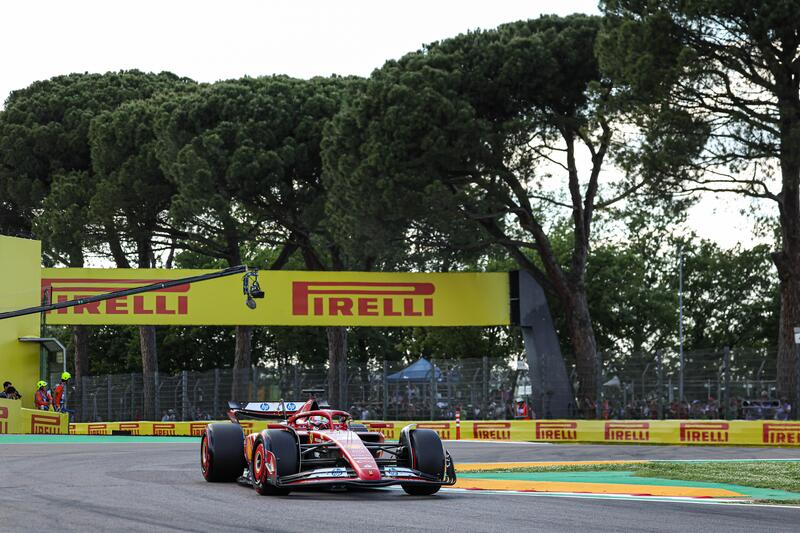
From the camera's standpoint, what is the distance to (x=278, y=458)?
39.4 ft

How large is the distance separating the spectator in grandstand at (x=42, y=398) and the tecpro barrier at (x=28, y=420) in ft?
4.81

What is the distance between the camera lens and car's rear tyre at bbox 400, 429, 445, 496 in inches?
490

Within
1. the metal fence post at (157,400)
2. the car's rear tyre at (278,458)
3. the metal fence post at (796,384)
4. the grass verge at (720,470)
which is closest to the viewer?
the car's rear tyre at (278,458)

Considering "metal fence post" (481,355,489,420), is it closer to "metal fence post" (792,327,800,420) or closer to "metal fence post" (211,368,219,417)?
"metal fence post" (792,327,800,420)

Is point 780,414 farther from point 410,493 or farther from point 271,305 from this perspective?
point 410,493

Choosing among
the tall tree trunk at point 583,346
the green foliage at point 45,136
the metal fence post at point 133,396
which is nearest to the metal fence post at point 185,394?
the metal fence post at point 133,396

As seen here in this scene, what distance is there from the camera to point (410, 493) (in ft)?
41.8

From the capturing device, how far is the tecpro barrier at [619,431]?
85.5 ft

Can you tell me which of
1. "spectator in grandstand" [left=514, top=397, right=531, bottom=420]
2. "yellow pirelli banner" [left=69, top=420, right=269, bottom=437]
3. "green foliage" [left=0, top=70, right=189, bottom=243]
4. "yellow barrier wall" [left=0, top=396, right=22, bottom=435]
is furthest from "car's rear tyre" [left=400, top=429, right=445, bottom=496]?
"green foliage" [left=0, top=70, right=189, bottom=243]

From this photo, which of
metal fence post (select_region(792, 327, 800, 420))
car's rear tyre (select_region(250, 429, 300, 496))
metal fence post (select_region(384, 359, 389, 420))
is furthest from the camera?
metal fence post (select_region(384, 359, 389, 420))

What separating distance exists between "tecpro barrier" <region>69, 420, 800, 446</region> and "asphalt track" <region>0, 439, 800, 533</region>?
1437 cm

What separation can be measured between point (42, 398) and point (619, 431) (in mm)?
15898

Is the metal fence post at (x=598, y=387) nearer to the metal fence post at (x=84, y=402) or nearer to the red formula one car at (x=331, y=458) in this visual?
the metal fence post at (x=84, y=402)

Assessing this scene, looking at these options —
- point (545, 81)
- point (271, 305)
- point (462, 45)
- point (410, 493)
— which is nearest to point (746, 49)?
point (545, 81)
